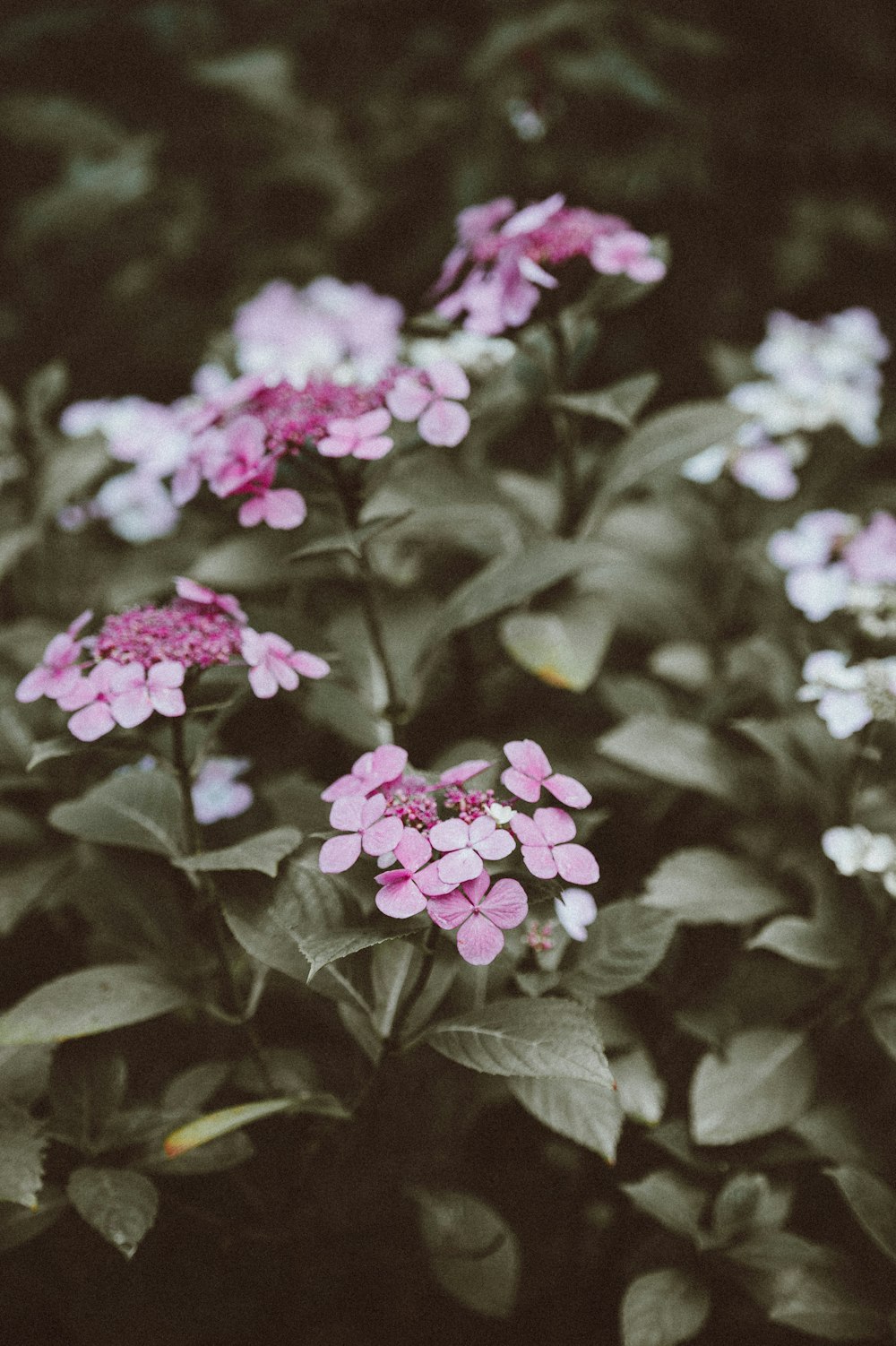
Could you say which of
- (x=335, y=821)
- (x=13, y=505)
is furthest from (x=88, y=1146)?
(x=13, y=505)

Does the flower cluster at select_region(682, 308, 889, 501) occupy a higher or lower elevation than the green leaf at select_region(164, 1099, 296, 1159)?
higher

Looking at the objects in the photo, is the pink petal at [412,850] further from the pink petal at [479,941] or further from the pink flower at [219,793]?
the pink flower at [219,793]

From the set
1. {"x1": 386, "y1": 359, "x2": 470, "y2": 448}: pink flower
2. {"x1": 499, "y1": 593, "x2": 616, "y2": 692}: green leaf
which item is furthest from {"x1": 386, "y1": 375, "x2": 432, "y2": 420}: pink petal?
{"x1": 499, "y1": 593, "x2": 616, "y2": 692}: green leaf

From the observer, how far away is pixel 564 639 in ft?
3.73

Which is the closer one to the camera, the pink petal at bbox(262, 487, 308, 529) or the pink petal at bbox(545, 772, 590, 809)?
the pink petal at bbox(545, 772, 590, 809)

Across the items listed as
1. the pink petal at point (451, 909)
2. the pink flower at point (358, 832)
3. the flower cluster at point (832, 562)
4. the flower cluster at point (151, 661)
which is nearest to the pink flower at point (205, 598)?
the flower cluster at point (151, 661)

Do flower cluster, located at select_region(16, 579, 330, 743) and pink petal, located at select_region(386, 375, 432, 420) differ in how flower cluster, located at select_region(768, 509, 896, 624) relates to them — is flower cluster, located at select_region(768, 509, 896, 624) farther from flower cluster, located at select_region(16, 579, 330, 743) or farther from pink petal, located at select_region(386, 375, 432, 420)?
flower cluster, located at select_region(16, 579, 330, 743)

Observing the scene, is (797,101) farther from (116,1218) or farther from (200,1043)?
(116,1218)

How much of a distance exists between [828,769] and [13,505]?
3.64ft

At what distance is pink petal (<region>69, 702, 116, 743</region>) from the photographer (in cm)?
76

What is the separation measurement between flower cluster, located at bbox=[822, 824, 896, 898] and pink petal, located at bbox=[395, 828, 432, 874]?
45cm

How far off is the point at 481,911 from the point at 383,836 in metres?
0.08

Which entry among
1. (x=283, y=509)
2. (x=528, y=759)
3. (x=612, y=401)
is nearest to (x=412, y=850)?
(x=528, y=759)

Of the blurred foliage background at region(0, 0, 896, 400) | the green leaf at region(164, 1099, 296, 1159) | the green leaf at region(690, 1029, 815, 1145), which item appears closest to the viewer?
the green leaf at region(164, 1099, 296, 1159)
